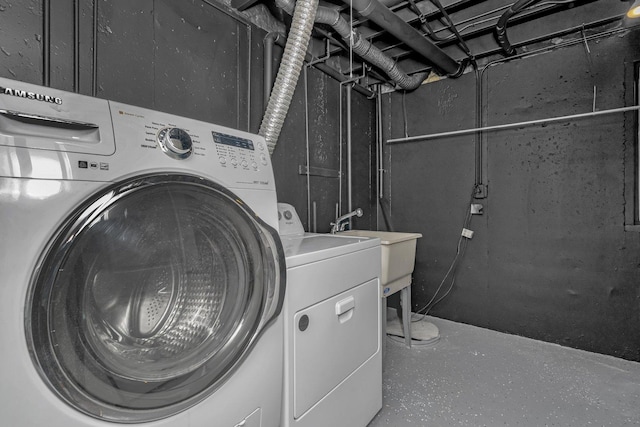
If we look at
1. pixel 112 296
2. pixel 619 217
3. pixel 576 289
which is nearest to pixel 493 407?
pixel 576 289

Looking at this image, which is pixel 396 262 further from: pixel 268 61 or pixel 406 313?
pixel 268 61

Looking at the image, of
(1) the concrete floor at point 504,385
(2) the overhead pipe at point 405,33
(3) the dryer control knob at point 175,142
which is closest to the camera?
(3) the dryer control knob at point 175,142

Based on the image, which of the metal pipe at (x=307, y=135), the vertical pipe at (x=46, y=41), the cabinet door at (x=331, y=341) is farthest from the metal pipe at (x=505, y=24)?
the vertical pipe at (x=46, y=41)

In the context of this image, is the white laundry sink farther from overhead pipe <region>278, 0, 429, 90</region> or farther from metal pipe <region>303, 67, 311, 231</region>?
overhead pipe <region>278, 0, 429, 90</region>

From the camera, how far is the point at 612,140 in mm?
2057

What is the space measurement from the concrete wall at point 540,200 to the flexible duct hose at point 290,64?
1.52 metres

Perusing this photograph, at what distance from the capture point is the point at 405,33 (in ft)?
6.54

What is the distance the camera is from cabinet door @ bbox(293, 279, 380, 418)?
103 centimetres

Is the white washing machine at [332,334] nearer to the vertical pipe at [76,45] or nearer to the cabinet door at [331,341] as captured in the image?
the cabinet door at [331,341]

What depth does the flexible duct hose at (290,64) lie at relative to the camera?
1.59 metres

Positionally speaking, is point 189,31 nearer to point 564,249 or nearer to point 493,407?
point 493,407

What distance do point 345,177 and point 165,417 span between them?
2.17 m

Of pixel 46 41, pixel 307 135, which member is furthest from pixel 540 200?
pixel 46 41

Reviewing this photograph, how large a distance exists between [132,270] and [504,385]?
77.5 inches
